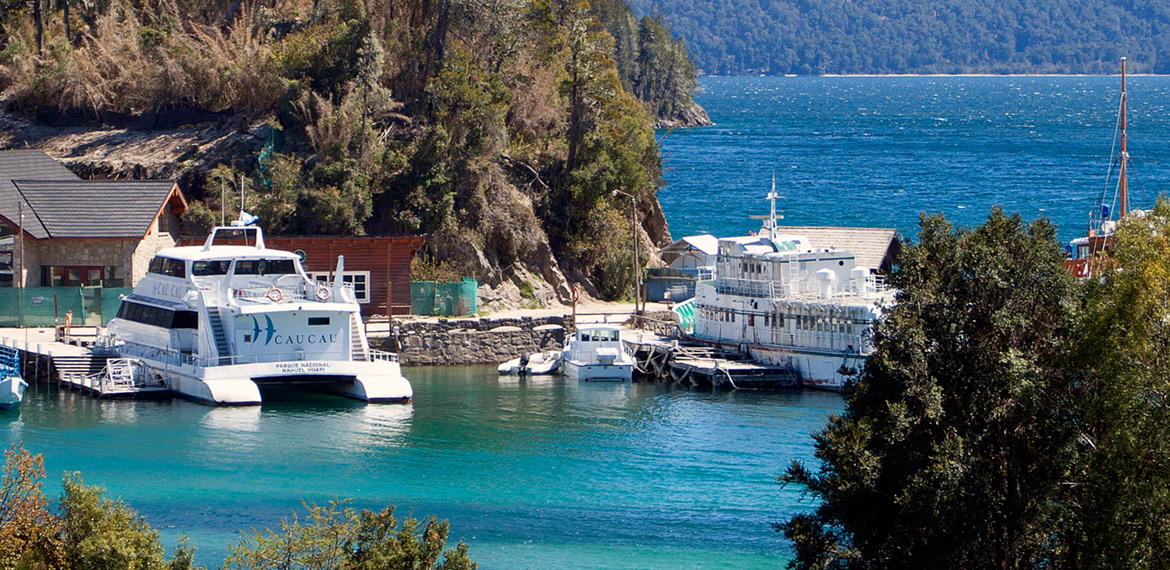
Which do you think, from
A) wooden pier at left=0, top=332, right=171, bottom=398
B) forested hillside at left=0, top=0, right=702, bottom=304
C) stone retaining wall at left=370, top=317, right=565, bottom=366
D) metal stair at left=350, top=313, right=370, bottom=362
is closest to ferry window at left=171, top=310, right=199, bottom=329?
wooden pier at left=0, top=332, right=171, bottom=398

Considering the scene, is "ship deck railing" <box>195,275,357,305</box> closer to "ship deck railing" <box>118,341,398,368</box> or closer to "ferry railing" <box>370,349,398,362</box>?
"ship deck railing" <box>118,341,398,368</box>

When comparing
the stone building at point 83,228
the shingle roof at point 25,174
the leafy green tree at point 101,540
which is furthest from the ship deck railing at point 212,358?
the leafy green tree at point 101,540

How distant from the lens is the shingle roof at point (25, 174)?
4972 centimetres

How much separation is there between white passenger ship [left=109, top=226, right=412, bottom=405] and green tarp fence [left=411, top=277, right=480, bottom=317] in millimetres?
5570

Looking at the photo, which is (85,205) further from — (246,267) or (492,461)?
(492,461)

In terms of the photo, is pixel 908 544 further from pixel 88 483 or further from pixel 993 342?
pixel 88 483

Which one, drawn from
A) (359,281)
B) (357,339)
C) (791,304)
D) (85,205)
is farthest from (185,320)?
(791,304)

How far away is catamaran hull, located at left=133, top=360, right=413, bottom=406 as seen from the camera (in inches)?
1634

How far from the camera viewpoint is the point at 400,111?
→ 59281 mm

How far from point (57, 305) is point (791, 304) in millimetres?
23341

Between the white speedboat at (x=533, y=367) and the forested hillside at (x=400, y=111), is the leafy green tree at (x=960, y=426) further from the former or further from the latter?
the forested hillside at (x=400, y=111)

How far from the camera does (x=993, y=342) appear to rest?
2083 cm

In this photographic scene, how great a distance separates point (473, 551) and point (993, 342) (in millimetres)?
11218

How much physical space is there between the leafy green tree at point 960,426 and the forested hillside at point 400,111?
1328 inches
